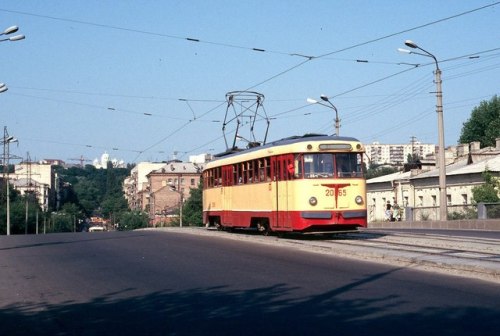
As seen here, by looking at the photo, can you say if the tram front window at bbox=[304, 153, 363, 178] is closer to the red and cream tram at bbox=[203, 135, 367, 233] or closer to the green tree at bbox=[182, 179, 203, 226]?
the red and cream tram at bbox=[203, 135, 367, 233]

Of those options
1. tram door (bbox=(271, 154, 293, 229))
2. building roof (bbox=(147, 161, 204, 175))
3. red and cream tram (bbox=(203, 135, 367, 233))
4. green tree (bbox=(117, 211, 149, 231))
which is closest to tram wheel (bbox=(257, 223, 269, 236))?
red and cream tram (bbox=(203, 135, 367, 233))

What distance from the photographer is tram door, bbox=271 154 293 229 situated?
74.7 feet

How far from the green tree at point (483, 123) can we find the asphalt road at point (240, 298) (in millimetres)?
77718

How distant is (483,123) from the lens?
3706 inches

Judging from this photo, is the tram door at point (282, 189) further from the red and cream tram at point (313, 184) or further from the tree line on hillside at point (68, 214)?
the tree line on hillside at point (68, 214)

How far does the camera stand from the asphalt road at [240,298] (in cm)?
850

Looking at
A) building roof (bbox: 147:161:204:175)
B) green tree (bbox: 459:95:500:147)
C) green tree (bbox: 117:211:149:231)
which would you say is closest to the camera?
green tree (bbox: 459:95:500:147)

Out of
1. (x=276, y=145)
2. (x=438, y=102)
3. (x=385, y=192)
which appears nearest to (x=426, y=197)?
(x=385, y=192)

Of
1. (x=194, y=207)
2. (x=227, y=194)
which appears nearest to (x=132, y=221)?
(x=194, y=207)

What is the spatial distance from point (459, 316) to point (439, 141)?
3015 cm

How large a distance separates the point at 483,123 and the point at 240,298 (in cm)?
8891

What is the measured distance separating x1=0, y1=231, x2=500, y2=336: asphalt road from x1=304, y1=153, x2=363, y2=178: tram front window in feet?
16.9

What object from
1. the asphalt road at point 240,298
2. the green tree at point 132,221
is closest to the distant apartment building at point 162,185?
the green tree at point 132,221

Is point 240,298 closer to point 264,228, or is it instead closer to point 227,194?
point 264,228
